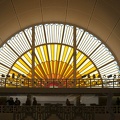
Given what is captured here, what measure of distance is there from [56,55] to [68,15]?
519cm

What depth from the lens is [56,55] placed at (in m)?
42.0

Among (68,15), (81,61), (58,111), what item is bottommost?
(58,111)

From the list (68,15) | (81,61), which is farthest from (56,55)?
(68,15)

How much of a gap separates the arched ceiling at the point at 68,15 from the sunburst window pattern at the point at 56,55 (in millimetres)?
994

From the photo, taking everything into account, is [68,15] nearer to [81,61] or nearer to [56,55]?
[56,55]

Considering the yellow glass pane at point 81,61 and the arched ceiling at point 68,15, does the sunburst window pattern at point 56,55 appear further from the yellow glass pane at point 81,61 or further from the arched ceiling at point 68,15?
the arched ceiling at point 68,15

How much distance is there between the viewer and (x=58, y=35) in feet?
138

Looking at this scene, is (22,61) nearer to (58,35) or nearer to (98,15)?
(58,35)

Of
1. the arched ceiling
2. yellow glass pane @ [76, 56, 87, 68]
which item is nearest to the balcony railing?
the arched ceiling

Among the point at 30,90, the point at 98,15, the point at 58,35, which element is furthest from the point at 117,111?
the point at 58,35

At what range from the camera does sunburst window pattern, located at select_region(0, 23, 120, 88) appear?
41.3m

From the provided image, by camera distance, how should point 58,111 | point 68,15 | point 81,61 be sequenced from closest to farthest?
1. point 58,111
2. point 68,15
3. point 81,61

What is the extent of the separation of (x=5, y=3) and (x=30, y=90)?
719 cm

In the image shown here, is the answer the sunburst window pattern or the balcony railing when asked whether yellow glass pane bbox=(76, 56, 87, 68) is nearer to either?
the sunburst window pattern
